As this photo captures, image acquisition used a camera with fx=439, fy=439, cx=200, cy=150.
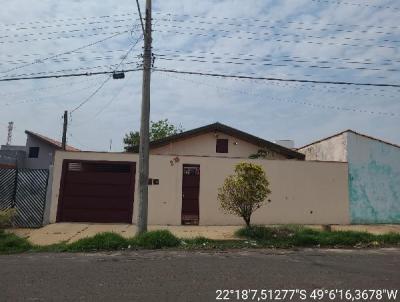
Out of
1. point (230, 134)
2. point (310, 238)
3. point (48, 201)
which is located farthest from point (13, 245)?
point (230, 134)

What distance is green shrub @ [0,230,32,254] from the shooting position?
1191 centimetres

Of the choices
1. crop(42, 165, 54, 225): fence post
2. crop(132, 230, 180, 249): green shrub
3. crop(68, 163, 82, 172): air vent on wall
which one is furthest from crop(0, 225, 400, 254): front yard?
crop(68, 163, 82, 172): air vent on wall

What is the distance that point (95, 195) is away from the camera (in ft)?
58.4

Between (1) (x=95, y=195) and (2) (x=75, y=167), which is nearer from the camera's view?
(1) (x=95, y=195)

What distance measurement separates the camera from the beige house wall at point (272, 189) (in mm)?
17906

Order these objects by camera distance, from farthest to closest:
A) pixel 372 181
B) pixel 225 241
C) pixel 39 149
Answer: pixel 39 149, pixel 372 181, pixel 225 241

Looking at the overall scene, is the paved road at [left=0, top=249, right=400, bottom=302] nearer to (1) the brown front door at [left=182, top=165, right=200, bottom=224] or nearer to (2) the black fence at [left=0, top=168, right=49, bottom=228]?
(2) the black fence at [left=0, top=168, right=49, bottom=228]

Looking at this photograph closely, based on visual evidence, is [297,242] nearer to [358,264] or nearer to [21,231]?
[358,264]

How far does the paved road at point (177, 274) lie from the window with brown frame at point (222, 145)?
11450 millimetres

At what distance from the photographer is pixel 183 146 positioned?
902 inches

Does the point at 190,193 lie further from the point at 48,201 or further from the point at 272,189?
the point at 48,201

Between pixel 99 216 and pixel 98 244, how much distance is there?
18.4 ft

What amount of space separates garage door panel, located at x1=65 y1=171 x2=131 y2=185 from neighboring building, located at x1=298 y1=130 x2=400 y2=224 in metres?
9.69

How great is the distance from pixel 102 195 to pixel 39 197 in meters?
2.40
